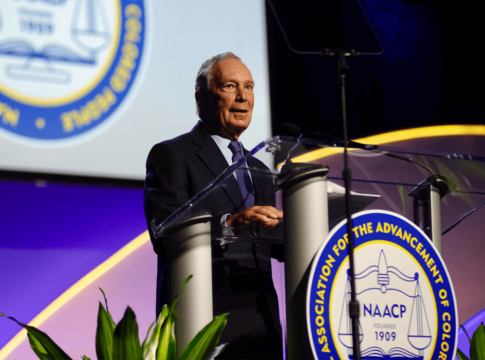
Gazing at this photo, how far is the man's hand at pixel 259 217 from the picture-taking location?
4.18 ft

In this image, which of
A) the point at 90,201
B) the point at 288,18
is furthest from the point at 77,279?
the point at 288,18

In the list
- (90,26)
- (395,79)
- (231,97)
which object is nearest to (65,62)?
(90,26)

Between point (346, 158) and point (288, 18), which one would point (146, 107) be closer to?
point (288, 18)

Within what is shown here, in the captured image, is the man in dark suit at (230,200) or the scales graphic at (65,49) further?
the scales graphic at (65,49)

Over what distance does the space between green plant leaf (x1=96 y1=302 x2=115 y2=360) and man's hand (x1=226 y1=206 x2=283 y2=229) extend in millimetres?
385

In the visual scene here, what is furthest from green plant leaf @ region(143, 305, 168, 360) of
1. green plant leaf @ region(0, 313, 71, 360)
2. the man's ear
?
the man's ear

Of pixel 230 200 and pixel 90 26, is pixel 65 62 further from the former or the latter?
pixel 230 200

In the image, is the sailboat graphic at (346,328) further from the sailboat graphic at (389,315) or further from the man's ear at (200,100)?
the man's ear at (200,100)

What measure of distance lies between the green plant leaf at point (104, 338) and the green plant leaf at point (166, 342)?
116mm

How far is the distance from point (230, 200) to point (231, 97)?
2.54ft

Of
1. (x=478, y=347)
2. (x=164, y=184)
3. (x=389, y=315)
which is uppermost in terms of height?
(x=164, y=184)

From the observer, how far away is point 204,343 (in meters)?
1.29

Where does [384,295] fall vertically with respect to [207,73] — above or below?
below

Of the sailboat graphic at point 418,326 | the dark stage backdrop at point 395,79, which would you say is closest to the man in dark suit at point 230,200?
the sailboat graphic at point 418,326
